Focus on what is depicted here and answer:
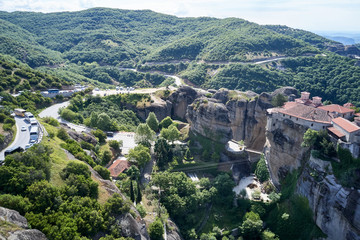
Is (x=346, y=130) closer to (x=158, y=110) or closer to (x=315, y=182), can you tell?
(x=315, y=182)

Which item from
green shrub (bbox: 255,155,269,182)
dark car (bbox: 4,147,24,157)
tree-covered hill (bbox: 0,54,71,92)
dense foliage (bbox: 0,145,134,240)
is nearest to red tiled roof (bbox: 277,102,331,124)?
green shrub (bbox: 255,155,269,182)

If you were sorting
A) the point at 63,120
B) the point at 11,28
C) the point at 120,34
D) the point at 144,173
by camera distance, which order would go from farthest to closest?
the point at 120,34
the point at 11,28
the point at 63,120
the point at 144,173

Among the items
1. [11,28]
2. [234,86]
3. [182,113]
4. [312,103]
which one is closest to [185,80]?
[234,86]

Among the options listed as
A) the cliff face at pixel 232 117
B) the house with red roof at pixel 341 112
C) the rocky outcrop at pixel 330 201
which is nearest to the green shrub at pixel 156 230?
the rocky outcrop at pixel 330 201

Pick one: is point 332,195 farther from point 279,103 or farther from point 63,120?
point 63,120

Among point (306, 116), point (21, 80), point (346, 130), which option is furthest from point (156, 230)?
point (21, 80)

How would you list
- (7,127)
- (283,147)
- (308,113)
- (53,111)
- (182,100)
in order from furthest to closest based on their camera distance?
(182,100) < (53,111) < (283,147) < (308,113) < (7,127)
